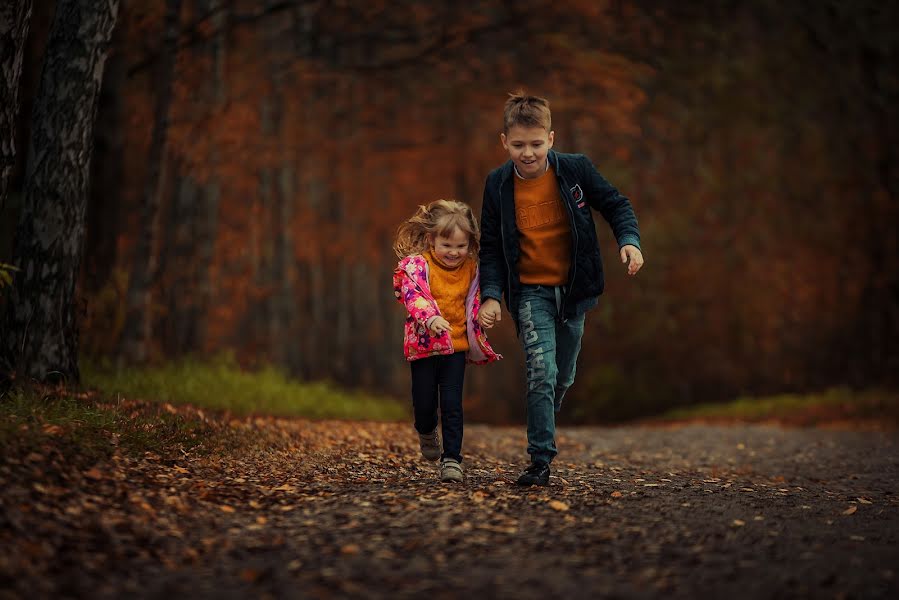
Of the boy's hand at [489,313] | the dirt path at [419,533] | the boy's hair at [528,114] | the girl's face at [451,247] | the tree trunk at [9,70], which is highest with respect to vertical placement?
the tree trunk at [9,70]

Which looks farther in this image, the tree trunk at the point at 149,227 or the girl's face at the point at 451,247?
the tree trunk at the point at 149,227

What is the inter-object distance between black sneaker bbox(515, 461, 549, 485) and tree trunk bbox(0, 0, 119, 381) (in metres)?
4.23

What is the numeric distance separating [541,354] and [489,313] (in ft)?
1.50

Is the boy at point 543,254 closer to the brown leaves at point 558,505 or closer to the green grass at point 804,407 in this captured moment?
the brown leaves at point 558,505

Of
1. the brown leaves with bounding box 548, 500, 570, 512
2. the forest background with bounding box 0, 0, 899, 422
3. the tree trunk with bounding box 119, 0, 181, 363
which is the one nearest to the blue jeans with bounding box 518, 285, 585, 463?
the brown leaves with bounding box 548, 500, 570, 512

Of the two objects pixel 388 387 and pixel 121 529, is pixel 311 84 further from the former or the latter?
pixel 121 529

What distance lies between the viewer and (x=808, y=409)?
18578 millimetres

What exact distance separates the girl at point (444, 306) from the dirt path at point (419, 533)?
55cm

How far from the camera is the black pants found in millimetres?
6387

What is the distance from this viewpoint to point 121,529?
4.85 meters

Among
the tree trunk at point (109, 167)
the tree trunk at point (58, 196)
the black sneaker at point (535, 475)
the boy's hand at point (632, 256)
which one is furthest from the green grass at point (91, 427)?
the tree trunk at point (109, 167)

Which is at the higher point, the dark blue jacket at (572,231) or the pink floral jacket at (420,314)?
the dark blue jacket at (572,231)

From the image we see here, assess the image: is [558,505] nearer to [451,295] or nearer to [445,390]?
[445,390]

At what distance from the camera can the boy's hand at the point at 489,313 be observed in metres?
6.25
